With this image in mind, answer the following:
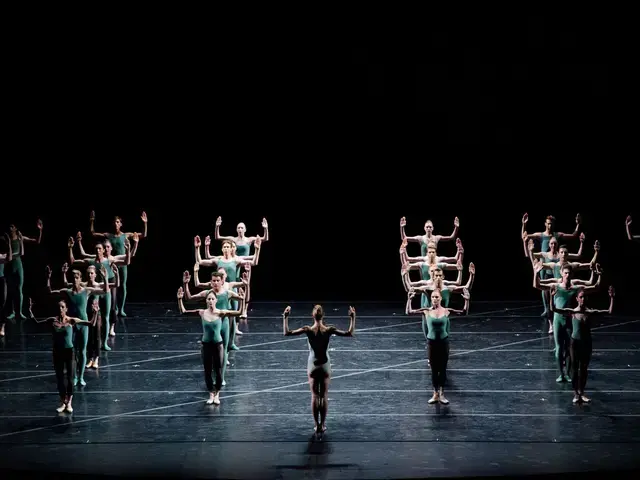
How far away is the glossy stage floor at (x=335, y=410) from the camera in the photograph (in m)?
10.0

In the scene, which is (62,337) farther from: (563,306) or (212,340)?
(563,306)

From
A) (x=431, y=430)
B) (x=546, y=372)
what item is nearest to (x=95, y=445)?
(x=431, y=430)

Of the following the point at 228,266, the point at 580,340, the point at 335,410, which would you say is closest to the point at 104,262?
the point at 228,266

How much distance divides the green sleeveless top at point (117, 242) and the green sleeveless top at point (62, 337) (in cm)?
470

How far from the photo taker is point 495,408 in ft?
39.2

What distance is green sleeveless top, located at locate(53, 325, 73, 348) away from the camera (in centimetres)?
1168

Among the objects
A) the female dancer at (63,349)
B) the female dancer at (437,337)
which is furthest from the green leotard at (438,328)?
the female dancer at (63,349)

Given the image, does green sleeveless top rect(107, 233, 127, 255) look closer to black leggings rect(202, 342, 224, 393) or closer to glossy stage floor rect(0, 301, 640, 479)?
glossy stage floor rect(0, 301, 640, 479)

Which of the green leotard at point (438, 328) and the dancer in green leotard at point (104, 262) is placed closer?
the green leotard at point (438, 328)

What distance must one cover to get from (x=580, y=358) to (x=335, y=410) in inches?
114

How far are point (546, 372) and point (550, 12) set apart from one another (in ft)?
21.7

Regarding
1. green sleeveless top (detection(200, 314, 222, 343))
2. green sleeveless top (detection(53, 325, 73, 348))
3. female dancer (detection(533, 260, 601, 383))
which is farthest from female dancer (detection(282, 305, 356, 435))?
female dancer (detection(533, 260, 601, 383))

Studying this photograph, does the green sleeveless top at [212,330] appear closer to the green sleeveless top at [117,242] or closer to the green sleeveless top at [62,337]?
the green sleeveless top at [62,337]

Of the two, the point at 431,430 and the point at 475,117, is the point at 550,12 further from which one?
the point at 431,430
